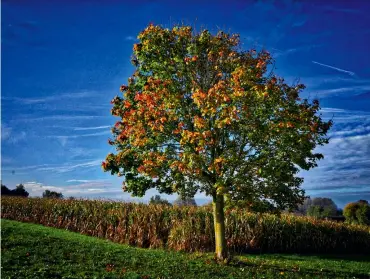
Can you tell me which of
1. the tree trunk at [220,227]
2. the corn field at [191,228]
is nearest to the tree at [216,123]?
the tree trunk at [220,227]

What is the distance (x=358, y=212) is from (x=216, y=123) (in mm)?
35180

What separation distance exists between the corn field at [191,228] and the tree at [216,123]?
656cm

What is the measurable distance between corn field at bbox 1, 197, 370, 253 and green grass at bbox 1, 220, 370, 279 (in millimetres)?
5148

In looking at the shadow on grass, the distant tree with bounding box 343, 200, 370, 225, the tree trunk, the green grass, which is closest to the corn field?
the green grass

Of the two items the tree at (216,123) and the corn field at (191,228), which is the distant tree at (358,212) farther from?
the tree at (216,123)

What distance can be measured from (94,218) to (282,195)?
17.2 metres

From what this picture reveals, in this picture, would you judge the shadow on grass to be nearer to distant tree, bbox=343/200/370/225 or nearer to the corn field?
the corn field

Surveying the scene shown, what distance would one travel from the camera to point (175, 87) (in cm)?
1766

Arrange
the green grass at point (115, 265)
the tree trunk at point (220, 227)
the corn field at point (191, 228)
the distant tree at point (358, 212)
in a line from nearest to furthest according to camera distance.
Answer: the green grass at point (115, 265), the tree trunk at point (220, 227), the corn field at point (191, 228), the distant tree at point (358, 212)

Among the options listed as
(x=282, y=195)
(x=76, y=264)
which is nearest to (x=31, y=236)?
(x=76, y=264)

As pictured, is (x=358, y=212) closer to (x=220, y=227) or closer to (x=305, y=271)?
(x=305, y=271)

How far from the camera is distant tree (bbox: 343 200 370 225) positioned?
1731 inches

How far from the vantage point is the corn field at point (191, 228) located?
25.1 meters

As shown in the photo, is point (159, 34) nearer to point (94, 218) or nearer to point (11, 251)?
point (11, 251)
